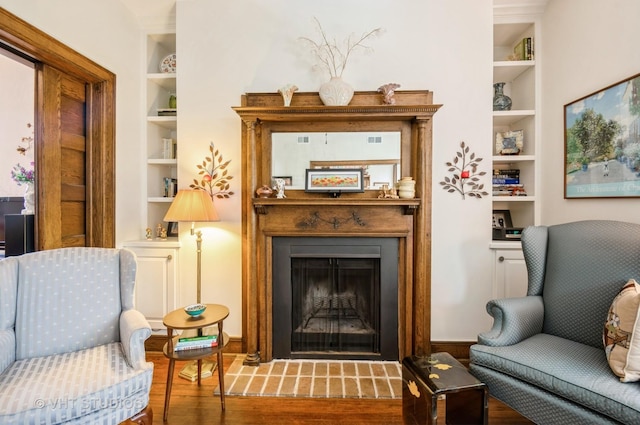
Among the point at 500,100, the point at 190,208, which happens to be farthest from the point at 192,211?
the point at 500,100

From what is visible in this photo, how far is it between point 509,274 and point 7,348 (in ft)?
10.5

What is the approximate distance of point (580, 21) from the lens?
211cm

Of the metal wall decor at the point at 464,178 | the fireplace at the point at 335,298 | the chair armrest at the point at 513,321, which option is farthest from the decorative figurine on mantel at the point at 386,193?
the chair armrest at the point at 513,321

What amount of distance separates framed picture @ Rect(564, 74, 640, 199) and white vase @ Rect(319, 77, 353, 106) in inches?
65.7

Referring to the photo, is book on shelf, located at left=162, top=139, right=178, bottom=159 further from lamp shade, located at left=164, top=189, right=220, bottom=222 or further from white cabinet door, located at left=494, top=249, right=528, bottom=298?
white cabinet door, located at left=494, top=249, right=528, bottom=298

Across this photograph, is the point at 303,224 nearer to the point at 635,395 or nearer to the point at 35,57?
the point at 635,395

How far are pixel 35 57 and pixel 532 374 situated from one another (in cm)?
341

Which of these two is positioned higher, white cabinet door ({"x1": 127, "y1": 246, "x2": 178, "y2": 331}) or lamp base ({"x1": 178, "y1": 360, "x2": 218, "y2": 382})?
white cabinet door ({"x1": 127, "y1": 246, "x2": 178, "y2": 331})

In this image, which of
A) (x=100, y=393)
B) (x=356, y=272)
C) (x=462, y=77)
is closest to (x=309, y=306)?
(x=356, y=272)

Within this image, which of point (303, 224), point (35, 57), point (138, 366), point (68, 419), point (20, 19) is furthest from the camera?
point (303, 224)

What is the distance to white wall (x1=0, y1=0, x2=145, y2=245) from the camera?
199cm

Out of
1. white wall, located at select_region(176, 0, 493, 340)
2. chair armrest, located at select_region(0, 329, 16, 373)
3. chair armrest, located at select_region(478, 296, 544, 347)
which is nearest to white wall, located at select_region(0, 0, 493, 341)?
white wall, located at select_region(176, 0, 493, 340)

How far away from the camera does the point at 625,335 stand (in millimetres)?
1315

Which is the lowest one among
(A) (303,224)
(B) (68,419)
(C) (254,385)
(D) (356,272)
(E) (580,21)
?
(C) (254,385)
